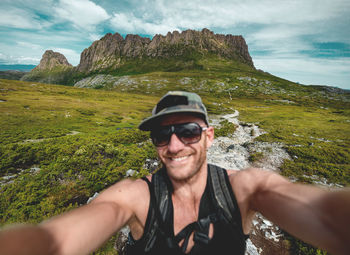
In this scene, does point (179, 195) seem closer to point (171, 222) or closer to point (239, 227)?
point (171, 222)

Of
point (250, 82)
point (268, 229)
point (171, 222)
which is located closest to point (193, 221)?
point (171, 222)

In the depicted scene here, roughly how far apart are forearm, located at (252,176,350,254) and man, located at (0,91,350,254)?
0.01 metres

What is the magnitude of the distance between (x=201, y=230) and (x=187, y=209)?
0.58m

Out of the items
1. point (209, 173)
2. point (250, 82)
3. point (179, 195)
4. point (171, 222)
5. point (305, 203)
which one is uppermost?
point (250, 82)

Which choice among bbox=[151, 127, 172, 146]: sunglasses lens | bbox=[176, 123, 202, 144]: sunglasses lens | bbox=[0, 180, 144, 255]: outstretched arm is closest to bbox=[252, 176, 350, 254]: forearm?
bbox=[176, 123, 202, 144]: sunglasses lens

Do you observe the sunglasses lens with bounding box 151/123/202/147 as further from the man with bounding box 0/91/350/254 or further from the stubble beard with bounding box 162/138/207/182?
the stubble beard with bounding box 162/138/207/182

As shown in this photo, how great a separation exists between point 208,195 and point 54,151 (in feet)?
49.5

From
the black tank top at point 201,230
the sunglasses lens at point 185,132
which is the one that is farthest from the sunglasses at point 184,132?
the black tank top at point 201,230

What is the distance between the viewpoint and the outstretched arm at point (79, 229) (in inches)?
57.4

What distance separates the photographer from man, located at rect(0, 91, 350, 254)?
69.6 inches

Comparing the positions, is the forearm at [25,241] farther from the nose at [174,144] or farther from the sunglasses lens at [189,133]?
the sunglasses lens at [189,133]

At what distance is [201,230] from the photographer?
281 centimetres

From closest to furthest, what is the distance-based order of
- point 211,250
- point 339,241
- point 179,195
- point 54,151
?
1. point 339,241
2. point 211,250
3. point 179,195
4. point 54,151

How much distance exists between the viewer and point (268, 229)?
5.84 m
